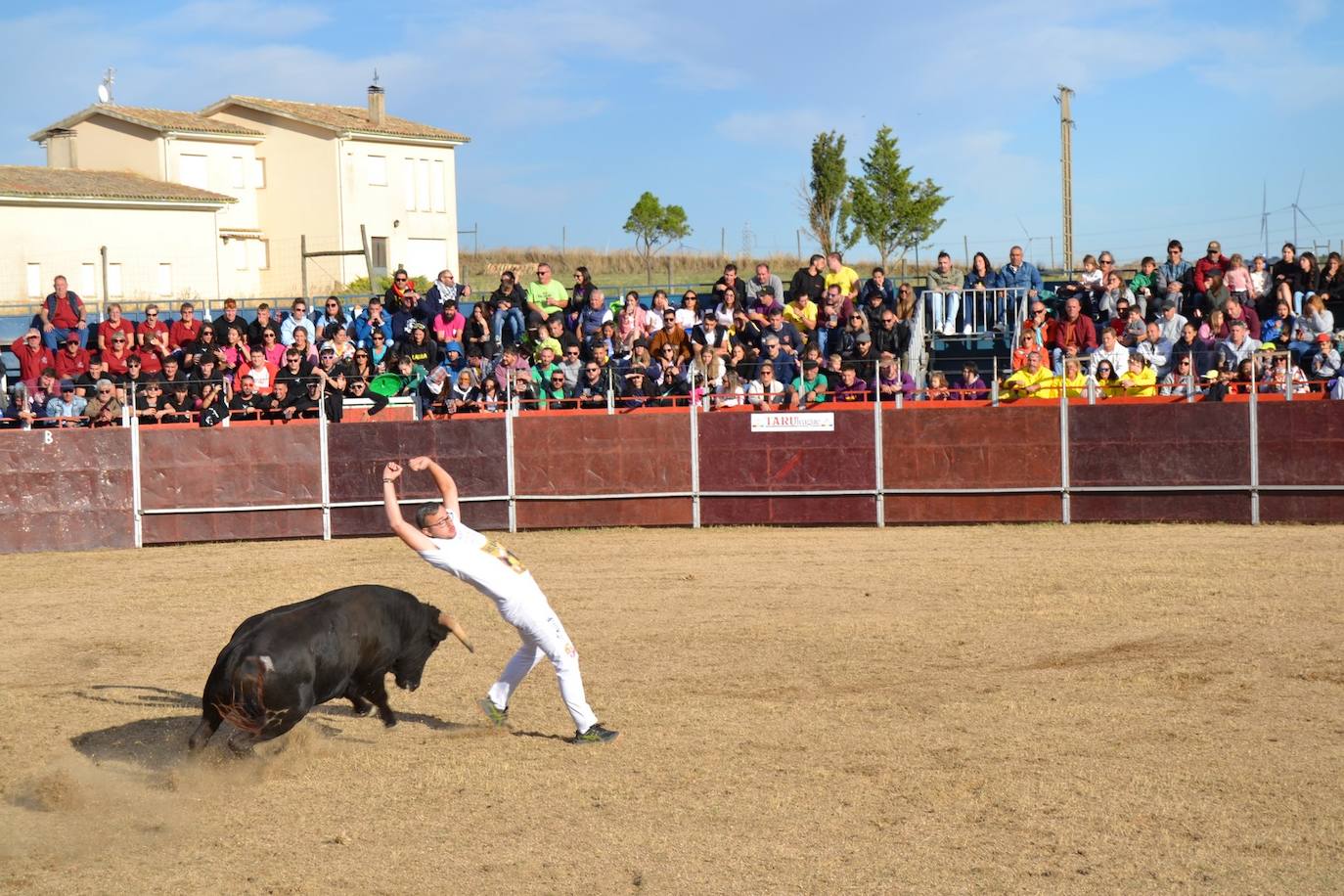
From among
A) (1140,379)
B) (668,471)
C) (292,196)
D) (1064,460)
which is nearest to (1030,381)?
(1064,460)

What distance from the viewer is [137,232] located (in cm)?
4147

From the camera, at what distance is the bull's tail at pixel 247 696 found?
25.6 feet

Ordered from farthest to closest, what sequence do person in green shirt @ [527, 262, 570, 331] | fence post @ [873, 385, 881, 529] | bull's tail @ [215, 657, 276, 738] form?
1. person in green shirt @ [527, 262, 570, 331]
2. fence post @ [873, 385, 881, 529]
3. bull's tail @ [215, 657, 276, 738]

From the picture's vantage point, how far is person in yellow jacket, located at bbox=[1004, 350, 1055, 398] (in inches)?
728

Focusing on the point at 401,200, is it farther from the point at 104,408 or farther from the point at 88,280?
Answer: the point at 104,408

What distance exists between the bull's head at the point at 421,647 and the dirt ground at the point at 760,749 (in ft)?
1.17

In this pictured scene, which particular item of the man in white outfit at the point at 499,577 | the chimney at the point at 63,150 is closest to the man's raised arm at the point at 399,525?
the man in white outfit at the point at 499,577

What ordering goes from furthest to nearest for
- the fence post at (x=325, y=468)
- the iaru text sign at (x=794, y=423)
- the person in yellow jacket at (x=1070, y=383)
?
the fence post at (x=325, y=468)
the iaru text sign at (x=794, y=423)
the person in yellow jacket at (x=1070, y=383)

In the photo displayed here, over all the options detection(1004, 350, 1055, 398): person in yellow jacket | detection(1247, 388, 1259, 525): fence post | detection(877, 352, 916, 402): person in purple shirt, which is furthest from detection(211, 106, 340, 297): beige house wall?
detection(1247, 388, 1259, 525): fence post

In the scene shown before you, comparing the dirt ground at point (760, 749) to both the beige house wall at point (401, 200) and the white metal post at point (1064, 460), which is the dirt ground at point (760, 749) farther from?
the beige house wall at point (401, 200)

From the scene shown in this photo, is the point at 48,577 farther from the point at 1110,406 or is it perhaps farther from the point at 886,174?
the point at 886,174

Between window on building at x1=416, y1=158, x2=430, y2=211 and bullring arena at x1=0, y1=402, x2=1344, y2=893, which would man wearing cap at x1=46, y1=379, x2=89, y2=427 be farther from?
window on building at x1=416, y1=158, x2=430, y2=211

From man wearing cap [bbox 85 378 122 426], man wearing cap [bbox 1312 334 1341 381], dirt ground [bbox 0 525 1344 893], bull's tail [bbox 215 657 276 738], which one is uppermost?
man wearing cap [bbox 1312 334 1341 381]

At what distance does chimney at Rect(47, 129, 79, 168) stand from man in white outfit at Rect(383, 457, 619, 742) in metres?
43.9
